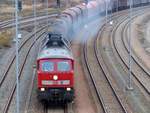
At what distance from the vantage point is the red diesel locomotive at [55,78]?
3459 cm

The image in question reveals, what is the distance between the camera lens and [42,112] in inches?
1373

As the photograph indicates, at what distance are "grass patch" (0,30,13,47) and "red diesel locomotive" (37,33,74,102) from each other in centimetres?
2431

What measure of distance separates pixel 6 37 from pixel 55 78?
1138 inches

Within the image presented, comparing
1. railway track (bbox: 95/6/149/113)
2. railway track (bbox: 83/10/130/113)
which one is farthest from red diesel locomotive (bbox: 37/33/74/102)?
railway track (bbox: 95/6/149/113)

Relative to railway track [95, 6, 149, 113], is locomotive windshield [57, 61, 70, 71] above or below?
above


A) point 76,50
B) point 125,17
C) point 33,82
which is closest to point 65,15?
point 76,50

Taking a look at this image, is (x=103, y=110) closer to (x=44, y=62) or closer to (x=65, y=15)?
(x=44, y=62)

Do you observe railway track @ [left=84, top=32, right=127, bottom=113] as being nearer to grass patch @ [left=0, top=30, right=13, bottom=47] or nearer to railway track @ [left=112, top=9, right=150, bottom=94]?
railway track @ [left=112, top=9, right=150, bottom=94]

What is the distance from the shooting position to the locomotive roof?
35312 mm

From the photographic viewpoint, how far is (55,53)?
35812mm

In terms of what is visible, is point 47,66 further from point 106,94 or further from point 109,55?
point 109,55

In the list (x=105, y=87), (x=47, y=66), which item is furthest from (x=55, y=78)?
(x=105, y=87)

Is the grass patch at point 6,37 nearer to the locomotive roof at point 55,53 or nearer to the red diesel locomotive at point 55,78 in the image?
the locomotive roof at point 55,53

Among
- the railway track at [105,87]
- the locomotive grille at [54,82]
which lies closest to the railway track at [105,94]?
the railway track at [105,87]
